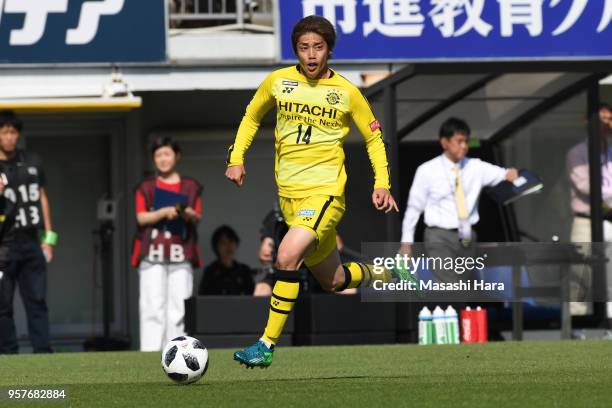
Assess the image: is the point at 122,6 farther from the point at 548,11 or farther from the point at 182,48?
the point at 548,11

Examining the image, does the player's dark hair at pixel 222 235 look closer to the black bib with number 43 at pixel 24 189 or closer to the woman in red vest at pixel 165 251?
the woman in red vest at pixel 165 251

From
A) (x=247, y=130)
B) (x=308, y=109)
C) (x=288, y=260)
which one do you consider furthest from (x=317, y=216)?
(x=247, y=130)

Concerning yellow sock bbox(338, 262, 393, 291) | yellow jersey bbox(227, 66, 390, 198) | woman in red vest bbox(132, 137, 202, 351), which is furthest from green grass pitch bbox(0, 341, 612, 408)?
woman in red vest bbox(132, 137, 202, 351)

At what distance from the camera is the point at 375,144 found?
9.62m

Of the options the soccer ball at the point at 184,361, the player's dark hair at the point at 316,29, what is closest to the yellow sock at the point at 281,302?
the soccer ball at the point at 184,361

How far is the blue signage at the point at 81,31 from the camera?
15773 mm

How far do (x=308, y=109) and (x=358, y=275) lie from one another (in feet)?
3.91

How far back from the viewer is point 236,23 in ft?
55.6

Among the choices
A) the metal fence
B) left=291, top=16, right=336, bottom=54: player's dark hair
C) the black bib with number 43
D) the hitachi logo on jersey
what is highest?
the metal fence

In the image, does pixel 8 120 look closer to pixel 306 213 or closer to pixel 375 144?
pixel 375 144

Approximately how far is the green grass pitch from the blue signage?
13.5 feet

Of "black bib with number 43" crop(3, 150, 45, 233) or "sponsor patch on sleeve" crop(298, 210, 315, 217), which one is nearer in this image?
"sponsor patch on sleeve" crop(298, 210, 315, 217)

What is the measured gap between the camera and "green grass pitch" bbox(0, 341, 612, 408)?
7637 millimetres

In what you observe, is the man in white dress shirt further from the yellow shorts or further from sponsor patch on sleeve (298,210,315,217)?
sponsor patch on sleeve (298,210,315,217)
